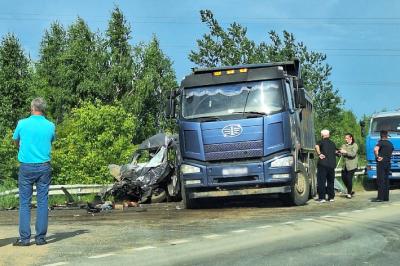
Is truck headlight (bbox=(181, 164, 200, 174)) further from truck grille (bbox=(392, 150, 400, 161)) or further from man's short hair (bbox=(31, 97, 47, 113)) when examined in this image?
truck grille (bbox=(392, 150, 400, 161))

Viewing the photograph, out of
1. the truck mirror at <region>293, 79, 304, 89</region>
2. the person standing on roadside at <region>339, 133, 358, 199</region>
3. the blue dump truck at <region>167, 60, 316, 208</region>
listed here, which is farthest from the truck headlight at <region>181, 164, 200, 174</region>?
the person standing on roadside at <region>339, 133, 358, 199</region>

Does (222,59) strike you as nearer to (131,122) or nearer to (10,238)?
(131,122)

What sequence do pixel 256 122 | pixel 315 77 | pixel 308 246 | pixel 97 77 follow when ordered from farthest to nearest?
pixel 97 77
pixel 315 77
pixel 256 122
pixel 308 246

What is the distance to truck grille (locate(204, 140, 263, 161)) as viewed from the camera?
44.4ft

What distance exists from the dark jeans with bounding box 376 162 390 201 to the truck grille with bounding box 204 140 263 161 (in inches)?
150

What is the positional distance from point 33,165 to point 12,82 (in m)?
36.8

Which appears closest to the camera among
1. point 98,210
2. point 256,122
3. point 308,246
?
point 308,246

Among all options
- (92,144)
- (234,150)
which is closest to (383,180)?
(234,150)

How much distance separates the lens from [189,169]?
14.0m

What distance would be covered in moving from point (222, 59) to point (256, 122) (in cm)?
2899

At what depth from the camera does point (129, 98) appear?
4894 centimetres

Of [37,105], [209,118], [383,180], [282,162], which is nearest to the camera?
[37,105]

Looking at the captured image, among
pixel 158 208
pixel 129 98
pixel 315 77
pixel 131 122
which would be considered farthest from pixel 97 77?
pixel 158 208

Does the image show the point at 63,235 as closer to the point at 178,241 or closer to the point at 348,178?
the point at 178,241
